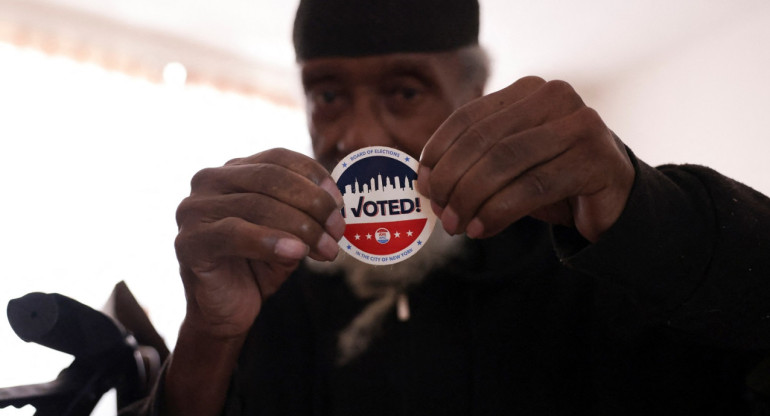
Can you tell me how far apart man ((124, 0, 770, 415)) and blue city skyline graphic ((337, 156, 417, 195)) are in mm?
53

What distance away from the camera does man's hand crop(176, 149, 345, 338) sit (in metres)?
0.40

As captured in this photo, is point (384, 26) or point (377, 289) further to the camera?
point (377, 289)

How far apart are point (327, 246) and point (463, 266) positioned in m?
0.26

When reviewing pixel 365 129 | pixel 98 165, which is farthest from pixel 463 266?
pixel 98 165

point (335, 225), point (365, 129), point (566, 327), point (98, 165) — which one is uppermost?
point (98, 165)

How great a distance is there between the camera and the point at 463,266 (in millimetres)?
632

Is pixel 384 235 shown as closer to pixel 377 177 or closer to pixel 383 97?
pixel 377 177

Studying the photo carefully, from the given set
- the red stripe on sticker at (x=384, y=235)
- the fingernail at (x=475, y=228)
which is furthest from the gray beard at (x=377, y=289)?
the fingernail at (x=475, y=228)

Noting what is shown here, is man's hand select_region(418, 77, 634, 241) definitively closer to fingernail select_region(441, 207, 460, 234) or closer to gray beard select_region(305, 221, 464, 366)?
fingernail select_region(441, 207, 460, 234)

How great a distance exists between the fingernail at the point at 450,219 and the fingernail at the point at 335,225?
0.30ft

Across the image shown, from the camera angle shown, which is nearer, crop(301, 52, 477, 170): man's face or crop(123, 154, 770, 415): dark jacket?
crop(123, 154, 770, 415): dark jacket

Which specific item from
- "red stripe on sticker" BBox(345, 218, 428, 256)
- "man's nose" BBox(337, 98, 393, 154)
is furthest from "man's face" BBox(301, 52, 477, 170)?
"red stripe on sticker" BBox(345, 218, 428, 256)

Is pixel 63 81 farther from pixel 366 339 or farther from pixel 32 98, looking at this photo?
pixel 366 339

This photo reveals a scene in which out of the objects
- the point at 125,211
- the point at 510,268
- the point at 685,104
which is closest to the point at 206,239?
the point at 510,268
